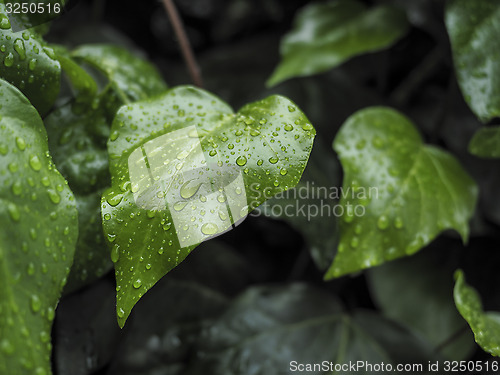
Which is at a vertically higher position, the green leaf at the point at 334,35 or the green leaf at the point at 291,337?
the green leaf at the point at 334,35

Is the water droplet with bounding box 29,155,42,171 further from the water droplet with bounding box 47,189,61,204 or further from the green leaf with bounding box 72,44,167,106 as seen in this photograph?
the green leaf with bounding box 72,44,167,106

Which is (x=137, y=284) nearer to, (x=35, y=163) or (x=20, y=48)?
(x=35, y=163)

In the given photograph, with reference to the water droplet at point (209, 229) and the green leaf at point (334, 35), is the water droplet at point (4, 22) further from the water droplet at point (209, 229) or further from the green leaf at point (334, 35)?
the green leaf at point (334, 35)

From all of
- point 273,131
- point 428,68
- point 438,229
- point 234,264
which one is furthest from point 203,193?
point 428,68

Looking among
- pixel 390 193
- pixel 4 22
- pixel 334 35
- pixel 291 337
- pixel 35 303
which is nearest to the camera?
pixel 35 303

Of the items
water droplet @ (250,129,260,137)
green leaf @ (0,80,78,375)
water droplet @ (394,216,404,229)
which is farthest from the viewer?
water droplet @ (394,216,404,229)

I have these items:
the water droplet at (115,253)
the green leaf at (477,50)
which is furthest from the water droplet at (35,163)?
the green leaf at (477,50)

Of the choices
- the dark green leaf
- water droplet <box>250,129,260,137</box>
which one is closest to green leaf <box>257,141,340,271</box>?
water droplet <box>250,129,260,137</box>

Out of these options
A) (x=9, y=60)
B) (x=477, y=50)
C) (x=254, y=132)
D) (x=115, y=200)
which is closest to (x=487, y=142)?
(x=477, y=50)
